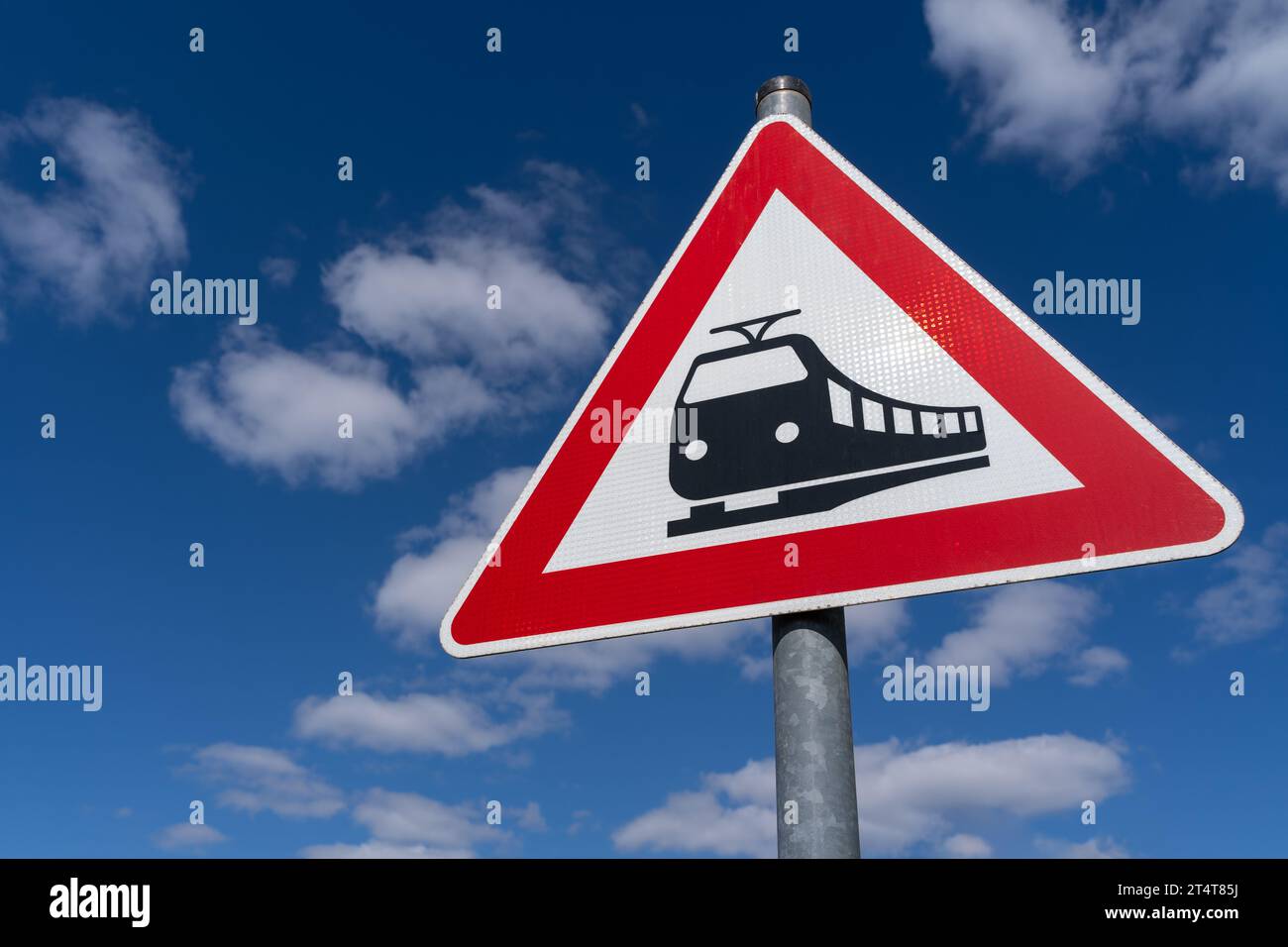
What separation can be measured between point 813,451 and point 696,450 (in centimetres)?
25

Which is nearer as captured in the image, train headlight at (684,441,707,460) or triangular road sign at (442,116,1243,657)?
triangular road sign at (442,116,1243,657)

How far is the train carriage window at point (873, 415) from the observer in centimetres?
176

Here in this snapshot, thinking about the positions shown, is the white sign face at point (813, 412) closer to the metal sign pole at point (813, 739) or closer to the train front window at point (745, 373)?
the train front window at point (745, 373)

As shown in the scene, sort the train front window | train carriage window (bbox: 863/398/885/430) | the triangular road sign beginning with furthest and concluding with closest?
the train front window → train carriage window (bbox: 863/398/885/430) → the triangular road sign

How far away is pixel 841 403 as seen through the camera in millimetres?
1799

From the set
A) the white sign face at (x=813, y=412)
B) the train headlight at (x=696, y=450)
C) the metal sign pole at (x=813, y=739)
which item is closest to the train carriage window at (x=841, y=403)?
the white sign face at (x=813, y=412)

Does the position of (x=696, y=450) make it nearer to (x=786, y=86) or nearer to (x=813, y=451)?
(x=813, y=451)

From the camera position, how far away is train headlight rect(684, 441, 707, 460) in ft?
6.19

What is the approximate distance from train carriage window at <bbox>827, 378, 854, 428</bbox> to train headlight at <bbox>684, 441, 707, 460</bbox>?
0.27m

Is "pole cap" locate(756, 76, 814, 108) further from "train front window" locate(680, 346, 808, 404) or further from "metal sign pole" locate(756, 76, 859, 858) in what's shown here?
"metal sign pole" locate(756, 76, 859, 858)

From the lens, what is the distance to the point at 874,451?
1740mm

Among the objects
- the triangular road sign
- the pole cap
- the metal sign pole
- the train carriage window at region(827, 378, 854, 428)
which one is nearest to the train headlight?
the triangular road sign
